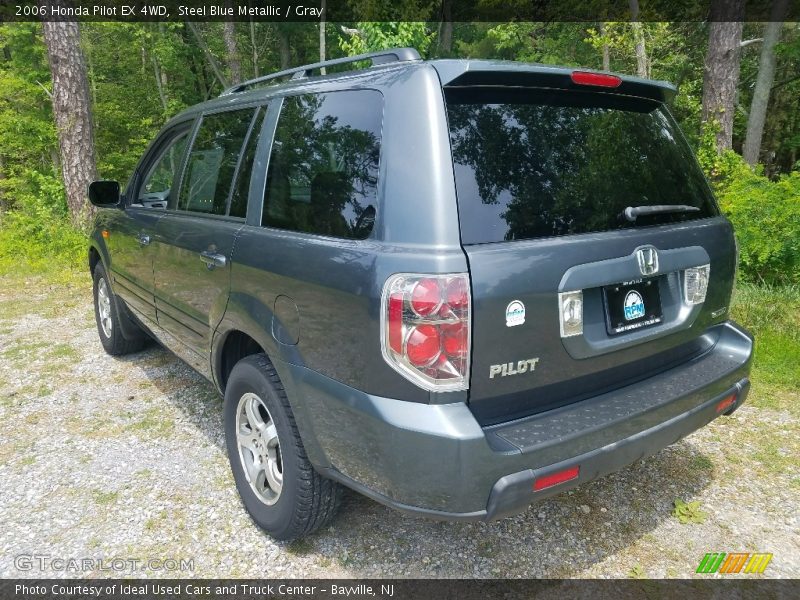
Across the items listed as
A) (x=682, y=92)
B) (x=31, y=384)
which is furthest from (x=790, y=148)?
(x=31, y=384)

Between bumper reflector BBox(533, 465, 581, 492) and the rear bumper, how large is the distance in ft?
0.05

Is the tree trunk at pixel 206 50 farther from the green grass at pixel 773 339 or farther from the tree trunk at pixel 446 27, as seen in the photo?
the green grass at pixel 773 339

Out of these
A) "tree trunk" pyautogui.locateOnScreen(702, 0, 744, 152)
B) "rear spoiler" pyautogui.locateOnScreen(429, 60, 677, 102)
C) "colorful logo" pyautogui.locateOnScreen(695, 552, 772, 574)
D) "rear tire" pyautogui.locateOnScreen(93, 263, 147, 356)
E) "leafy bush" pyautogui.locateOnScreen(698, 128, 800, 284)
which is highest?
"tree trunk" pyautogui.locateOnScreen(702, 0, 744, 152)

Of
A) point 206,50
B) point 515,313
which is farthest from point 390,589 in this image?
point 206,50

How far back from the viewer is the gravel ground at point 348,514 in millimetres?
2520

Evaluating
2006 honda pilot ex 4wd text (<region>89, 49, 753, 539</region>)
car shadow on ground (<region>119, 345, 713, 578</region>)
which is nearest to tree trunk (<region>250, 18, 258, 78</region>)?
2006 honda pilot ex 4wd text (<region>89, 49, 753, 539</region>)

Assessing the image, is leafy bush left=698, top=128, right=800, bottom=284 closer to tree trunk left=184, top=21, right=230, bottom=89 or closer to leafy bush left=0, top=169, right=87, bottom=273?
leafy bush left=0, top=169, right=87, bottom=273

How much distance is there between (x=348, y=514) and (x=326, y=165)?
5.55ft

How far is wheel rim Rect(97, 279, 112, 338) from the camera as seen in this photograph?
4980mm

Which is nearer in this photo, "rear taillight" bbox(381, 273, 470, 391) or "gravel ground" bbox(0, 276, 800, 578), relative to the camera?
"rear taillight" bbox(381, 273, 470, 391)

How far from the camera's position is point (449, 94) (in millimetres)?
1985

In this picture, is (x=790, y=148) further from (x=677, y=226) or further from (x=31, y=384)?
(x=31, y=384)

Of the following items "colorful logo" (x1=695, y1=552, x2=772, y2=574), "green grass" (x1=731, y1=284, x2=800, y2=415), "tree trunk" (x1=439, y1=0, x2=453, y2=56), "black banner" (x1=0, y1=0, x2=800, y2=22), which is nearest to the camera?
"colorful logo" (x1=695, y1=552, x2=772, y2=574)

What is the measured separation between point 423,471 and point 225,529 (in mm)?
1409
